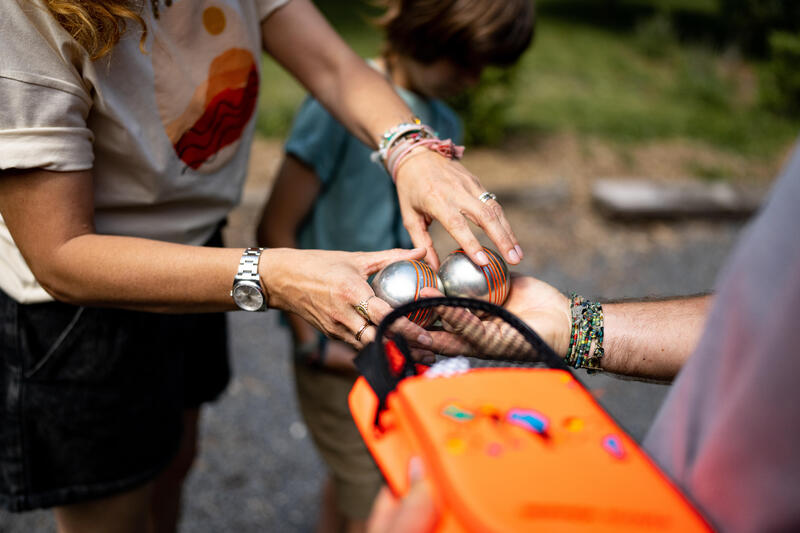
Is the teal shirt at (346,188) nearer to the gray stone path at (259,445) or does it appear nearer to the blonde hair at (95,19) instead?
the blonde hair at (95,19)

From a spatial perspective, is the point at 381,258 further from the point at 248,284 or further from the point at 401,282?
the point at 248,284

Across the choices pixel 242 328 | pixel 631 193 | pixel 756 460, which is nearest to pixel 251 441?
pixel 242 328

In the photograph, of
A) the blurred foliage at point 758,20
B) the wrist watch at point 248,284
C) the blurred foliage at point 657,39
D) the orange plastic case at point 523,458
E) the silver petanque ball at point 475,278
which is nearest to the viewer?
the orange plastic case at point 523,458

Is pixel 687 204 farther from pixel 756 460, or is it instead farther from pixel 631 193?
pixel 756 460

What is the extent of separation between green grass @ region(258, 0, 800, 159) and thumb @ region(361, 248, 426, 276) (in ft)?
16.5

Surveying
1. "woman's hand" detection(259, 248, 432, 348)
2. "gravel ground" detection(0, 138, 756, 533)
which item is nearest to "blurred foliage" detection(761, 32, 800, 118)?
"gravel ground" detection(0, 138, 756, 533)

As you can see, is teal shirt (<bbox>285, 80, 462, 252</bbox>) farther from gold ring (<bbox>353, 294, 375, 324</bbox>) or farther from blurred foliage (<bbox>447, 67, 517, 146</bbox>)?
blurred foliage (<bbox>447, 67, 517, 146</bbox>)

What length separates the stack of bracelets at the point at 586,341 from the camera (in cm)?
163

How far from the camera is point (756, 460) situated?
2.42ft

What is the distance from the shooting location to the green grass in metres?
7.58

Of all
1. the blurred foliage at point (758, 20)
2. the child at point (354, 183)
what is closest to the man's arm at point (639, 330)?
the child at point (354, 183)

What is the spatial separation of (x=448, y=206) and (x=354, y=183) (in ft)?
2.79

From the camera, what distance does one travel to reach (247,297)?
1552mm

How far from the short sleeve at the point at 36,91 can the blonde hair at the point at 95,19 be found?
0.08ft
